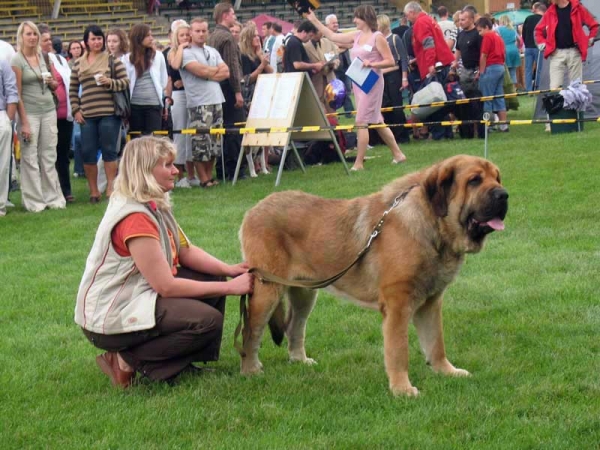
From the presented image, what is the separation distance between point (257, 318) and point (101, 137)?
7.77 meters

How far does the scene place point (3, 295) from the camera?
795 cm

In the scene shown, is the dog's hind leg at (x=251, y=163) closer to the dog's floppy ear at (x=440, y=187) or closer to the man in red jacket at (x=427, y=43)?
the man in red jacket at (x=427, y=43)

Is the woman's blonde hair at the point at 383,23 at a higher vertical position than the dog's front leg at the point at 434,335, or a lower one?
higher

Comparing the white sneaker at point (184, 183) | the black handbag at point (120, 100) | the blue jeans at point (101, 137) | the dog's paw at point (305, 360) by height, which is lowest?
the white sneaker at point (184, 183)

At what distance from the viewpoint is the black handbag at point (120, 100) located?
41.0ft

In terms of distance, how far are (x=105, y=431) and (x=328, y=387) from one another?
1.32 m

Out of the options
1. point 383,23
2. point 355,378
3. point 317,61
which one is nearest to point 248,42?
point 317,61

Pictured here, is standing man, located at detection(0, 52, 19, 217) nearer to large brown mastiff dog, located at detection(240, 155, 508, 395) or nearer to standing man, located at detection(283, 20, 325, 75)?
standing man, located at detection(283, 20, 325, 75)

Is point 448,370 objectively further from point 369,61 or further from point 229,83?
point 229,83

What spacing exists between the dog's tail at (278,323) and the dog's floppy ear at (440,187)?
1.23 metres

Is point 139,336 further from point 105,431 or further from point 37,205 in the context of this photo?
point 37,205

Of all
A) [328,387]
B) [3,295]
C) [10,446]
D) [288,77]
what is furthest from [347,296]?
[288,77]

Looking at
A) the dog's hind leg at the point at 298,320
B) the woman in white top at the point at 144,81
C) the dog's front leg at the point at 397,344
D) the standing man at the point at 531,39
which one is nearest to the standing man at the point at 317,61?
the woman in white top at the point at 144,81

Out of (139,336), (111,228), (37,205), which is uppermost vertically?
(111,228)
